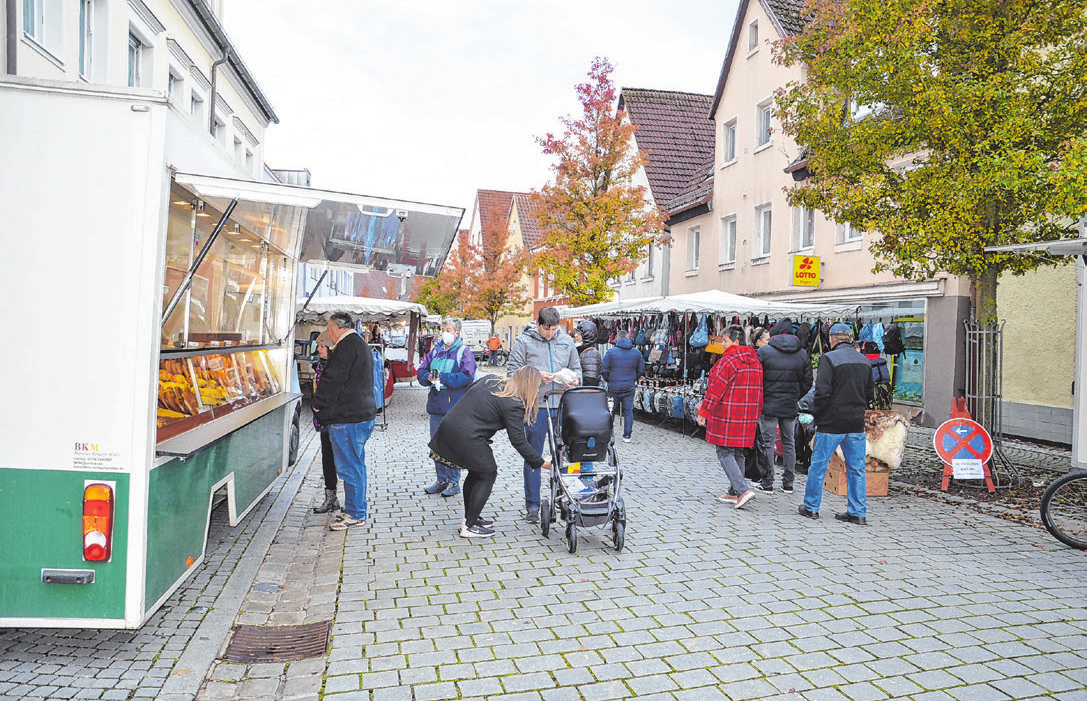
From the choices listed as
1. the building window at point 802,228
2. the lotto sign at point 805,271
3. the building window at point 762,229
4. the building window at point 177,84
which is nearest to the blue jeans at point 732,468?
the lotto sign at point 805,271

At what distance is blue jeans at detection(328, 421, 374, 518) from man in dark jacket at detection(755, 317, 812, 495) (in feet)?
14.2

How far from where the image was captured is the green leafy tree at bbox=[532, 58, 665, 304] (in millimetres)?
22562

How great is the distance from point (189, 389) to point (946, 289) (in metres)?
13.5

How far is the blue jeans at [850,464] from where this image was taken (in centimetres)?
699

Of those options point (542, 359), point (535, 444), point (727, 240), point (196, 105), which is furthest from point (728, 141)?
point (535, 444)

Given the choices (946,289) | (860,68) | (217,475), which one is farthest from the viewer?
(946,289)

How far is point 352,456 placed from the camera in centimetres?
655

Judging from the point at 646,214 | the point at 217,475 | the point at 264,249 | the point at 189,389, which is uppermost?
the point at 646,214

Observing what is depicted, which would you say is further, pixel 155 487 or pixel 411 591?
pixel 411 591

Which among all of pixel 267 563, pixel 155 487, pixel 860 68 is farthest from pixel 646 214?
pixel 155 487

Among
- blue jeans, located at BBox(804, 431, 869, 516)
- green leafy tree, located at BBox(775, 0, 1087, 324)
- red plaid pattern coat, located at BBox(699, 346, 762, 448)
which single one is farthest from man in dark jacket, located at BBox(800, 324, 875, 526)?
green leafy tree, located at BBox(775, 0, 1087, 324)

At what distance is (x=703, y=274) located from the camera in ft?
80.2

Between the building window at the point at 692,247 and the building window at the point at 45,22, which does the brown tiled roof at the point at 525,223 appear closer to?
the building window at the point at 692,247

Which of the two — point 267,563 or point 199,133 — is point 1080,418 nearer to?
point 267,563
